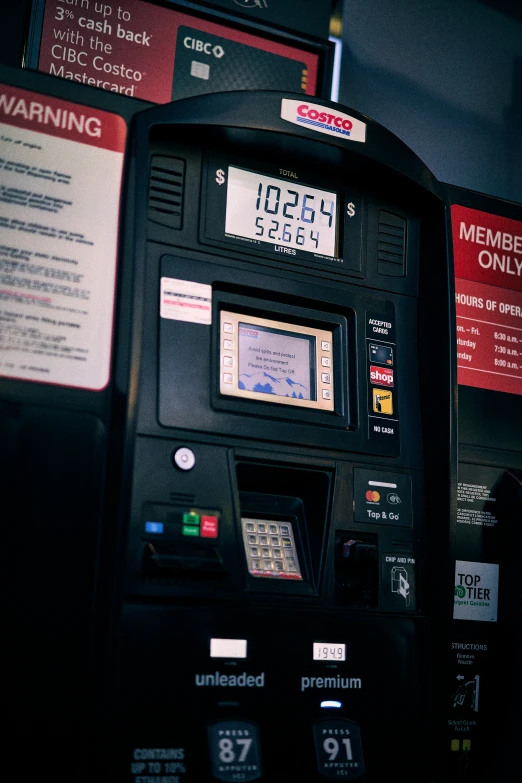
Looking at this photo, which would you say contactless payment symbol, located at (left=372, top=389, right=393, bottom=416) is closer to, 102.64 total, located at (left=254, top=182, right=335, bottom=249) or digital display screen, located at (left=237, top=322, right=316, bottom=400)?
digital display screen, located at (left=237, top=322, right=316, bottom=400)

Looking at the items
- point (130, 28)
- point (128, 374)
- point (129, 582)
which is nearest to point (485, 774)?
point (129, 582)

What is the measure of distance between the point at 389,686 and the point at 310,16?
178 cm

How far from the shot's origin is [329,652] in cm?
157

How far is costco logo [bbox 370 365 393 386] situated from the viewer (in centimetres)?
176

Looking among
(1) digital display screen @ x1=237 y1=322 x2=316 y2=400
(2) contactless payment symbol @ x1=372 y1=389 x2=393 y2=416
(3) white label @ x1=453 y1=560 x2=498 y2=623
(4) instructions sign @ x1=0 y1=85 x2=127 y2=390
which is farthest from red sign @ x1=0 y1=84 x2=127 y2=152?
(3) white label @ x1=453 y1=560 x2=498 y2=623

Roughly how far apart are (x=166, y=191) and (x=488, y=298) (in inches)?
36.9

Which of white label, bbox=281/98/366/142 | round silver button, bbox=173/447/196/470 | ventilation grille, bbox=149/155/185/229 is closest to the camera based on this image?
round silver button, bbox=173/447/196/470

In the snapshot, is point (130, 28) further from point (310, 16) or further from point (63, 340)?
point (63, 340)

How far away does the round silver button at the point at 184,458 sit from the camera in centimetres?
152

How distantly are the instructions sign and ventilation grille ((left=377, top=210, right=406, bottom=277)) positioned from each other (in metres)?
0.58

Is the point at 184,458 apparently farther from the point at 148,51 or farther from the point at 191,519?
the point at 148,51

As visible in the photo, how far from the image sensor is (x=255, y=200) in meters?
1.73

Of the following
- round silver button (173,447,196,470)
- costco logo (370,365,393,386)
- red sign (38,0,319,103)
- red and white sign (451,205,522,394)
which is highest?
red sign (38,0,319,103)

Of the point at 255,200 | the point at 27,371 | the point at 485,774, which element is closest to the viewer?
the point at 27,371
